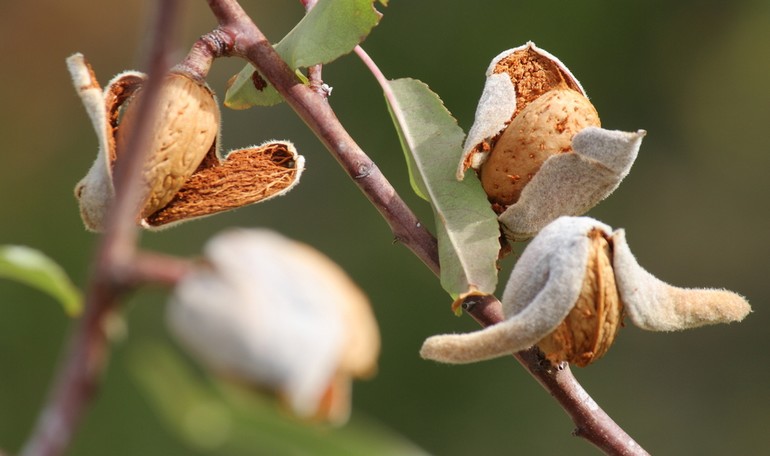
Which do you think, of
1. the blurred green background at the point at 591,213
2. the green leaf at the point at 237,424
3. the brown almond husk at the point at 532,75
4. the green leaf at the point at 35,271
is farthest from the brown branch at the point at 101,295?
the blurred green background at the point at 591,213

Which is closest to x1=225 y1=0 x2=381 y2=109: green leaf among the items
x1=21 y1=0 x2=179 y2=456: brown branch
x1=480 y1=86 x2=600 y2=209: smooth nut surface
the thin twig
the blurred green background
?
the thin twig

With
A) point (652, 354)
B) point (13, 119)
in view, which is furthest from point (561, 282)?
point (13, 119)

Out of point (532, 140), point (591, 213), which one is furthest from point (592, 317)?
point (591, 213)

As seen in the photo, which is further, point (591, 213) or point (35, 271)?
point (591, 213)

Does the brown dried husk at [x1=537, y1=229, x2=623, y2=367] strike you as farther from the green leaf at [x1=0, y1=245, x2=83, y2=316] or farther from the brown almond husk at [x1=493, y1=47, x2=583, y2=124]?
→ the green leaf at [x1=0, y1=245, x2=83, y2=316]

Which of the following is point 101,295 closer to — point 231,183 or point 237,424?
point 237,424
